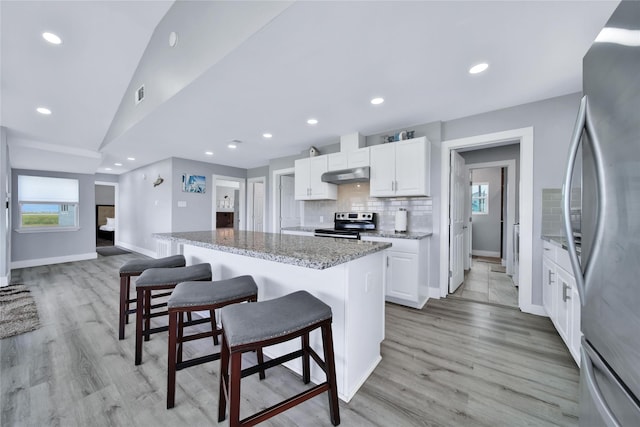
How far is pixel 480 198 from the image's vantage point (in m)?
5.98

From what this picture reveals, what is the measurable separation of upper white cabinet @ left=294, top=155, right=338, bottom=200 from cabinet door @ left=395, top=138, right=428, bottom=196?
1138 mm

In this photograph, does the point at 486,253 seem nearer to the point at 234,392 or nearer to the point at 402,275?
the point at 402,275

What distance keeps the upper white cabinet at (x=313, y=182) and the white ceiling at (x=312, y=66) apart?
41cm

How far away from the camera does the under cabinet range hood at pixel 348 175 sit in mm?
3314

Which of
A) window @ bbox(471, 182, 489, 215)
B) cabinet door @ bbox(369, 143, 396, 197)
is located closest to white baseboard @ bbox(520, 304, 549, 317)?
cabinet door @ bbox(369, 143, 396, 197)

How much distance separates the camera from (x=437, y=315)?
2566mm

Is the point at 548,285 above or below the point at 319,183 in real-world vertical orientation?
below

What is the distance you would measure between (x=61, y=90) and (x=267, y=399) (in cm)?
390

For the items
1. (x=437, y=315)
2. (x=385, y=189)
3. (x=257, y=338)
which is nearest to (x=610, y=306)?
(x=257, y=338)

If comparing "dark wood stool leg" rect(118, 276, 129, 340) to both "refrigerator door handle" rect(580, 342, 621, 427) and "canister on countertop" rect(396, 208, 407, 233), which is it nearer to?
"refrigerator door handle" rect(580, 342, 621, 427)

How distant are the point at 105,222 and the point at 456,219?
36.8ft

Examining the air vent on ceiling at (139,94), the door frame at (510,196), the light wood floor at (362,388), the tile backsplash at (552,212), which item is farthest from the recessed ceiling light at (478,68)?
the air vent on ceiling at (139,94)

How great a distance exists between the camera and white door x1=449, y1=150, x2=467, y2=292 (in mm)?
3096

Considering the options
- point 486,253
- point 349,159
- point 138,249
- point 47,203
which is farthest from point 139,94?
point 486,253
